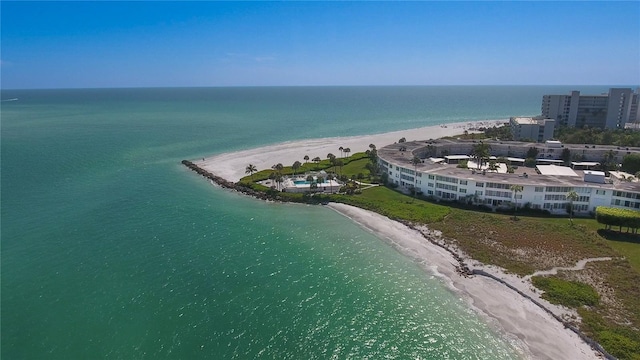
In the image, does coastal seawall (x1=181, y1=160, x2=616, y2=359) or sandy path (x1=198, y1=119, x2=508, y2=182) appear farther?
sandy path (x1=198, y1=119, x2=508, y2=182)

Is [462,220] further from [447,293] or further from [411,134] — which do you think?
[411,134]

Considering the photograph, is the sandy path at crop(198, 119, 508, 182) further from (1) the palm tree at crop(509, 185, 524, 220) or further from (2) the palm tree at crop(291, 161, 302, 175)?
(1) the palm tree at crop(509, 185, 524, 220)

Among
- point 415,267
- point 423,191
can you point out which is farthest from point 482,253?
point 423,191

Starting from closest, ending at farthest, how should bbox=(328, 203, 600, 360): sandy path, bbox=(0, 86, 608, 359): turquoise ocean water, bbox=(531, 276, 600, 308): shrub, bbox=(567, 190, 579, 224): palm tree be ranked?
bbox=(328, 203, 600, 360): sandy path → bbox=(0, 86, 608, 359): turquoise ocean water → bbox=(531, 276, 600, 308): shrub → bbox=(567, 190, 579, 224): palm tree

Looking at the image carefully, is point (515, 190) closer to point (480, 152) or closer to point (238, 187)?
point (480, 152)

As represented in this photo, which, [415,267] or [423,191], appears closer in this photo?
[415,267]

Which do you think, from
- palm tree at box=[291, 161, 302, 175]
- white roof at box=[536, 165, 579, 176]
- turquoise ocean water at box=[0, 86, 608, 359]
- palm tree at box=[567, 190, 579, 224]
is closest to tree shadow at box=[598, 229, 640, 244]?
palm tree at box=[567, 190, 579, 224]
